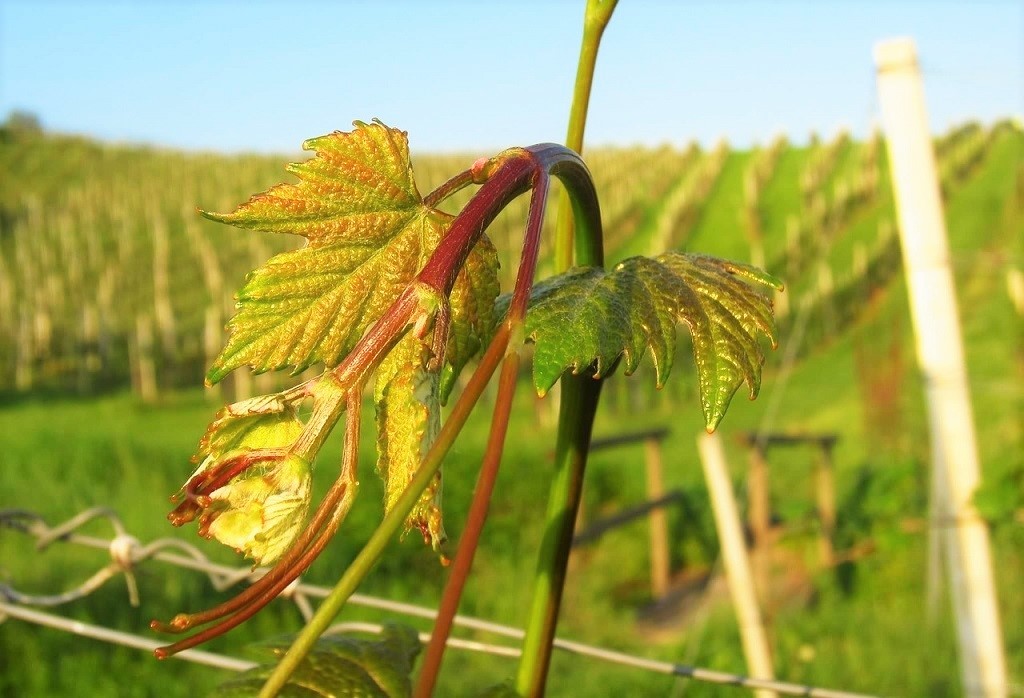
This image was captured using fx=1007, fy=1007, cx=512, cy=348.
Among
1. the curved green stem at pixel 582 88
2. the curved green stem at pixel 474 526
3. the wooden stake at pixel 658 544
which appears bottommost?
the wooden stake at pixel 658 544

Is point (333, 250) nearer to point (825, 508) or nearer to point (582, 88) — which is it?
point (582, 88)

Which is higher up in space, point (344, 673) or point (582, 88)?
point (582, 88)

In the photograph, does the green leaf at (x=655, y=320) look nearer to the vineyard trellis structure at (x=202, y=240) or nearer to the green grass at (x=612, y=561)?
the green grass at (x=612, y=561)

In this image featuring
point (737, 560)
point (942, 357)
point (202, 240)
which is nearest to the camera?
point (942, 357)

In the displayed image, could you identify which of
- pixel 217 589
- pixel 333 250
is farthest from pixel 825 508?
pixel 333 250

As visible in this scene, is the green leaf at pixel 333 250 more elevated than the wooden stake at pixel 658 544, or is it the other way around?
the green leaf at pixel 333 250

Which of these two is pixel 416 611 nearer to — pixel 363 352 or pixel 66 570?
pixel 363 352

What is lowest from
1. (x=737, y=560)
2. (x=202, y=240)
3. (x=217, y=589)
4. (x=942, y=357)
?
(x=737, y=560)

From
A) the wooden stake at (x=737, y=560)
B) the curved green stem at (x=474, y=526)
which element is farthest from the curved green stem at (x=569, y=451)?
the wooden stake at (x=737, y=560)

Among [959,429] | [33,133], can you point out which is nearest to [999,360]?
[959,429]
